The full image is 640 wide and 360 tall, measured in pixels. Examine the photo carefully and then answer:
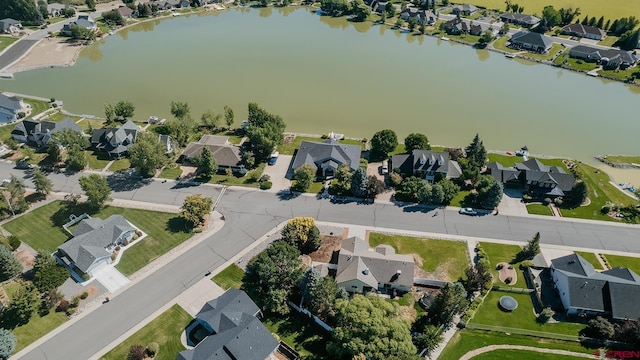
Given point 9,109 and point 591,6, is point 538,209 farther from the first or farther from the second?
point 591,6

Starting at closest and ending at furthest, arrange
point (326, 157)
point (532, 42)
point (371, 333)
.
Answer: point (371, 333) → point (326, 157) → point (532, 42)

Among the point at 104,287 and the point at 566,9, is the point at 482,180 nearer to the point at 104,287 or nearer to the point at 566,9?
the point at 104,287

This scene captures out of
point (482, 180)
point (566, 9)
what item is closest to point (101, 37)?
point (482, 180)

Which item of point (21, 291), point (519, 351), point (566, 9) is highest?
point (566, 9)

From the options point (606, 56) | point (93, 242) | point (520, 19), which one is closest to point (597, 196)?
point (606, 56)

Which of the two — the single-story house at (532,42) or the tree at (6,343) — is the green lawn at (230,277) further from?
the single-story house at (532,42)

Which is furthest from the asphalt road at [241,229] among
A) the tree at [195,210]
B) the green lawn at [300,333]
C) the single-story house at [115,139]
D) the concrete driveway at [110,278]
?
the green lawn at [300,333]
